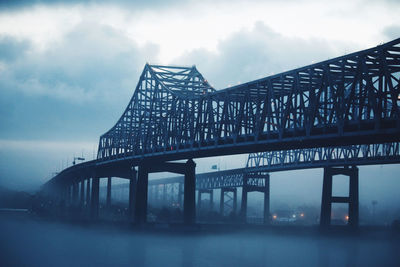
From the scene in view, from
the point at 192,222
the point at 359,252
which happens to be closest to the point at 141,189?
the point at 192,222

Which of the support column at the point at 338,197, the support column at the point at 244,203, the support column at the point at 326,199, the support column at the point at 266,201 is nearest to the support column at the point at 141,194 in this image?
the support column at the point at 326,199

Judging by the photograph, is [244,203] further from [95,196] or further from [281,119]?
[281,119]

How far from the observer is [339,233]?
103 metres

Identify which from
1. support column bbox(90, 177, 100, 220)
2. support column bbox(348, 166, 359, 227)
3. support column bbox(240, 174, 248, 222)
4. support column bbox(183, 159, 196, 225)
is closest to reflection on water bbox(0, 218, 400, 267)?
support column bbox(183, 159, 196, 225)

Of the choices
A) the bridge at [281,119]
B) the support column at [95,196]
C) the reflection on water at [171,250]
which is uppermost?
the bridge at [281,119]

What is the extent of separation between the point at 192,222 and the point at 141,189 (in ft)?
28.3

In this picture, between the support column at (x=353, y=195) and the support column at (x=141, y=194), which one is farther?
the support column at (x=353, y=195)

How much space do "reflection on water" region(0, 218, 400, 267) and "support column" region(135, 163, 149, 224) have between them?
4.67 meters

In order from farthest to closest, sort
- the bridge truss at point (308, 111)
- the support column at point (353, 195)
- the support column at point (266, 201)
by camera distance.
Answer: the support column at point (266, 201) < the support column at point (353, 195) < the bridge truss at point (308, 111)

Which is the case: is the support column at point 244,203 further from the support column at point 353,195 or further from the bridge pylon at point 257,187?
the support column at point 353,195

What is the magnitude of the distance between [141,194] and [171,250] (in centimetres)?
2482

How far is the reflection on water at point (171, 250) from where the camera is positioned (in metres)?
52.5

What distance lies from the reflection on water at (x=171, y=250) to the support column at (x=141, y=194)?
4.67m

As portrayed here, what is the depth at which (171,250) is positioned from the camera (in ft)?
203
